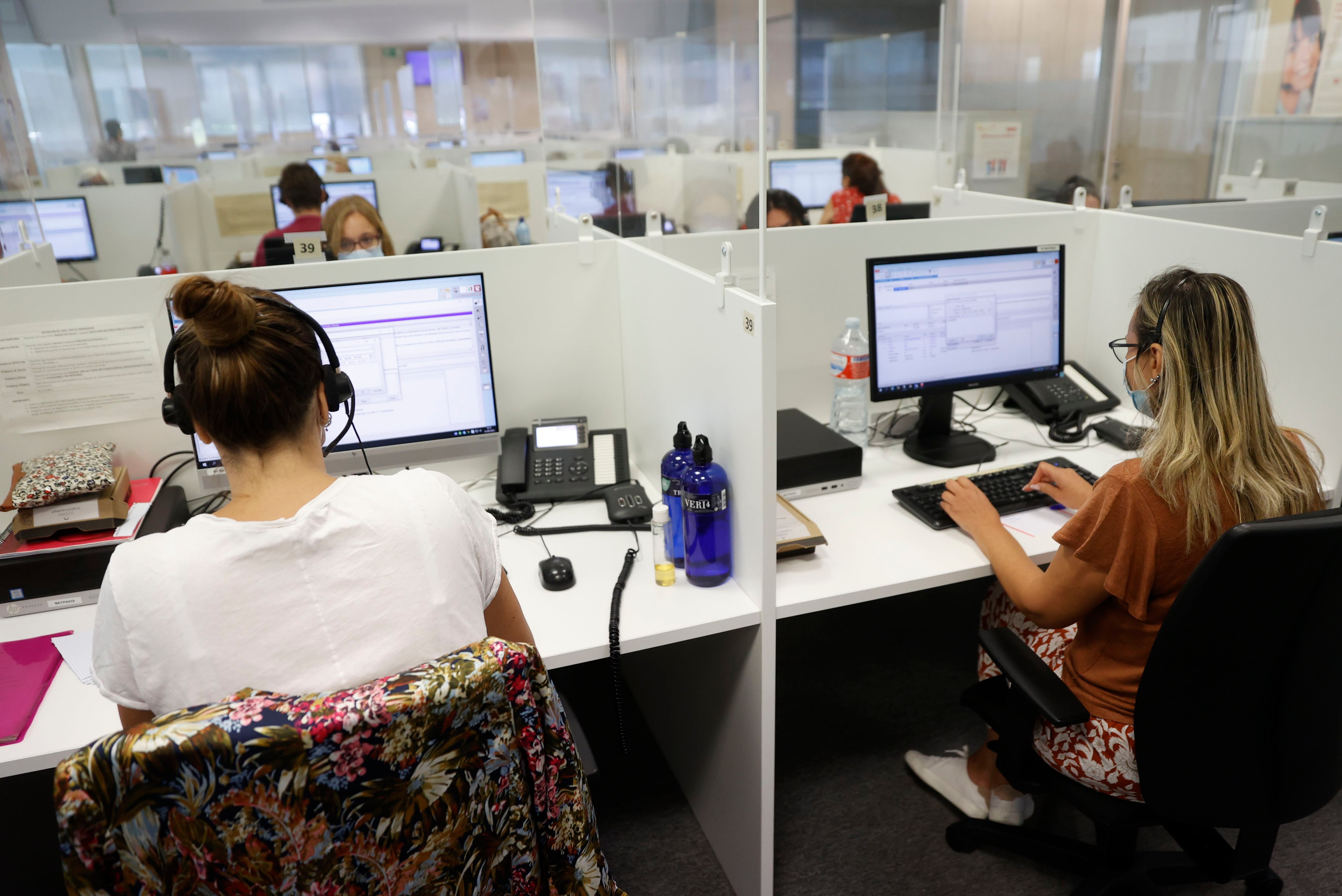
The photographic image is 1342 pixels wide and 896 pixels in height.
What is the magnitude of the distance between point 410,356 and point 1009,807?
1.49 metres

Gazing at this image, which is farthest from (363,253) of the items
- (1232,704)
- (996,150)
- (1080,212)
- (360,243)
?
(996,150)

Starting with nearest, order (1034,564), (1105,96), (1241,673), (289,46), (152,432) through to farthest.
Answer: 1. (1241,673)
2. (1034,564)
3. (152,432)
4. (1105,96)
5. (289,46)

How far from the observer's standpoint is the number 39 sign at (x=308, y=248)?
5.95 ft

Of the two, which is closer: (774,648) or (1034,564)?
(774,648)

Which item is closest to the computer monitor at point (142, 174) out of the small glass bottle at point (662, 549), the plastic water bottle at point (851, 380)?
the plastic water bottle at point (851, 380)

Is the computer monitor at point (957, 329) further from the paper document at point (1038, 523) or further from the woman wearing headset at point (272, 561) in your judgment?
the woman wearing headset at point (272, 561)

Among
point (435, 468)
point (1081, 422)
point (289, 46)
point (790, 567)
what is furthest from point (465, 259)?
point (289, 46)

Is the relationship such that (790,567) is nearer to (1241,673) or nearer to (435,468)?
(1241,673)

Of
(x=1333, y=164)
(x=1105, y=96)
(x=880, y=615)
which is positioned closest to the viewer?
(x=880, y=615)

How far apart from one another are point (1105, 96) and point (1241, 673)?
581 cm

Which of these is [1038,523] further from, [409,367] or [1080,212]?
[409,367]

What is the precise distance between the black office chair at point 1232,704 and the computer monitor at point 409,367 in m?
1.06

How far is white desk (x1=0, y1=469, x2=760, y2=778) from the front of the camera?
1.15m

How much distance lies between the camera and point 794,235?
202cm
